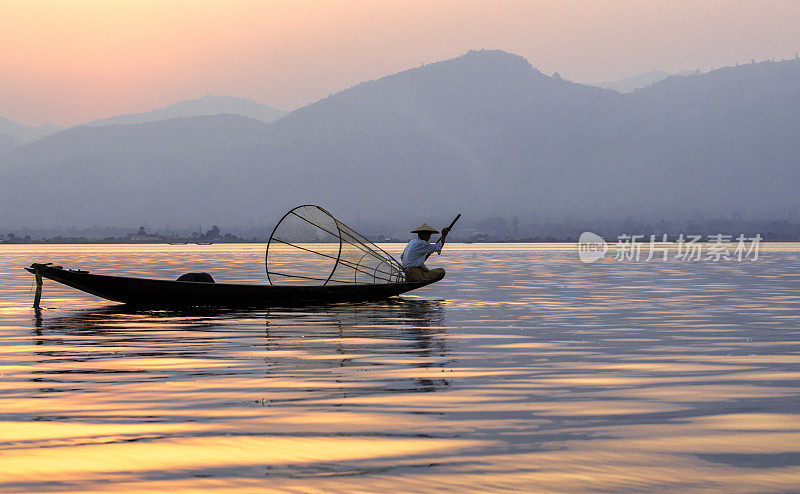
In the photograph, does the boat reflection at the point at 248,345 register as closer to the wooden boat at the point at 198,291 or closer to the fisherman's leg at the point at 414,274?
the wooden boat at the point at 198,291

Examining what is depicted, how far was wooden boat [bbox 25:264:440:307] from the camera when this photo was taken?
86.3 feet

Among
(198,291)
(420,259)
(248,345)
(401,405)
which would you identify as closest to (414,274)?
(420,259)

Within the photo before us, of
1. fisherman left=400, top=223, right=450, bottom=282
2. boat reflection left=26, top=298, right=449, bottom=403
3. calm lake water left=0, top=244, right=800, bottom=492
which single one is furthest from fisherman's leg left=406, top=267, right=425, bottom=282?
calm lake water left=0, top=244, right=800, bottom=492

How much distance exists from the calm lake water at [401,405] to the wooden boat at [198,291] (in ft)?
9.15

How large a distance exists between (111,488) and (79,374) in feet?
23.4

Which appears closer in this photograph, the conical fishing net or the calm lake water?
the calm lake water

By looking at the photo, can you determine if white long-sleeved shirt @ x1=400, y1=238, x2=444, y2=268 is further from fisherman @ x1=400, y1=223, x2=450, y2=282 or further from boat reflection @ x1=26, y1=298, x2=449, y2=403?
boat reflection @ x1=26, y1=298, x2=449, y2=403

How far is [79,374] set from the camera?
14398 millimetres

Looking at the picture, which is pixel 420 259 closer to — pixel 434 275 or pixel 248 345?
pixel 434 275

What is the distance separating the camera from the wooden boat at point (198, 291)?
26297 millimetres

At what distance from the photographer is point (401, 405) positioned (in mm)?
11406

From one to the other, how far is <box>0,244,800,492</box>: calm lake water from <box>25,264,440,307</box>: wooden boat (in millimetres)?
2790

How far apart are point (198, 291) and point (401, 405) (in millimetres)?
16178

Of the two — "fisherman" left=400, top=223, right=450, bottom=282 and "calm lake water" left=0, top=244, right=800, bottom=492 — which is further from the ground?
"fisherman" left=400, top=223, right=450, bottom=282
